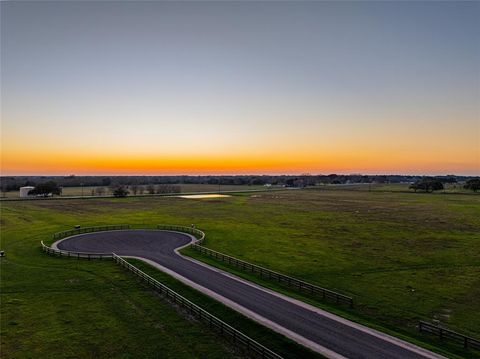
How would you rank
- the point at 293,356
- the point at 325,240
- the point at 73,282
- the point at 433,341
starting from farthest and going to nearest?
the point at 325,240 → the point at 73,282 → the point at 433,341 → the point at 293,356

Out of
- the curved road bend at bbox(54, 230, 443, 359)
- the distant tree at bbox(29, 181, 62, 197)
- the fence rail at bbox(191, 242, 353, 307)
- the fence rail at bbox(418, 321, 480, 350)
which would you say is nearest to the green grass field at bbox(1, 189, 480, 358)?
the fence rail at bbox(418, 321, 480, 350)

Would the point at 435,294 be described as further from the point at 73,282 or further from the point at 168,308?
the point at 73,282

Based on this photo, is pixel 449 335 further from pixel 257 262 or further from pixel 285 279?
pixel 257 262

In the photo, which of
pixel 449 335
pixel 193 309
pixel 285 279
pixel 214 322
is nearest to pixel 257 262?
pixel 285 279

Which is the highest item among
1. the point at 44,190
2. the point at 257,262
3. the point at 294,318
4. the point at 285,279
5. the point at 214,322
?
the point at 44,190

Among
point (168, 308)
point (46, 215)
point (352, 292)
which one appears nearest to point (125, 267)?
point (168, 308)

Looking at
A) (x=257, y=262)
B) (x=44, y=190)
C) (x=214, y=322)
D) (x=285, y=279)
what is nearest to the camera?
(x=214, y=322)
